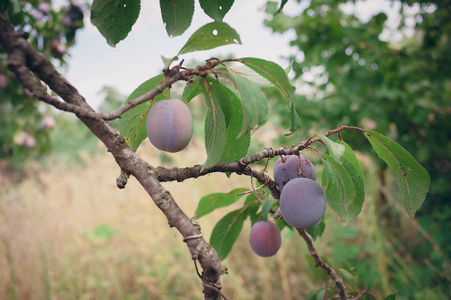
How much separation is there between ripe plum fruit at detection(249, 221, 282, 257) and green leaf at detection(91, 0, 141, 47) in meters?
0.45

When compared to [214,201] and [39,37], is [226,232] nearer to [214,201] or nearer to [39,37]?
[214,201]

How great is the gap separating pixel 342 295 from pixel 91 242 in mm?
2411

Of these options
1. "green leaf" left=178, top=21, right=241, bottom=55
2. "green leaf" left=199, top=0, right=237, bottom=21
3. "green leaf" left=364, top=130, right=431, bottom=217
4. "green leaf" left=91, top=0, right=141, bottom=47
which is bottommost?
"green leaf" left=364, top=130, right=431, bottom=217

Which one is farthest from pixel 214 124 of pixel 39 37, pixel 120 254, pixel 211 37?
pixel 120 254

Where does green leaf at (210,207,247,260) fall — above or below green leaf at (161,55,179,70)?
below

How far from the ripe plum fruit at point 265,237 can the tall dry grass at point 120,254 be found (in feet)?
3.30

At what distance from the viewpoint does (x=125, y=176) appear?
410 millimetres

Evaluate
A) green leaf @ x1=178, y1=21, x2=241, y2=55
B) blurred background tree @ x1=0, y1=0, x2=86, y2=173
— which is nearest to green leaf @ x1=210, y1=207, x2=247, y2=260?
green leaf @ x1=178, y1=21, x2=241, y2=55

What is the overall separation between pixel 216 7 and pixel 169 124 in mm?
194

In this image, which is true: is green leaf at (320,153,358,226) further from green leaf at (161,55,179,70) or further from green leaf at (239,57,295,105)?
green leaf at (161,55,179,70)

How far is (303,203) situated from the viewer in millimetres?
461

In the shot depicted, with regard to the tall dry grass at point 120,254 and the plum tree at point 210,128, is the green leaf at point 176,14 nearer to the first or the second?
the plum tree at point 210,128

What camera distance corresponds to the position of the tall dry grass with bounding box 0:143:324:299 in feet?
6.70

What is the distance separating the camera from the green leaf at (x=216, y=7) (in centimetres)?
46
